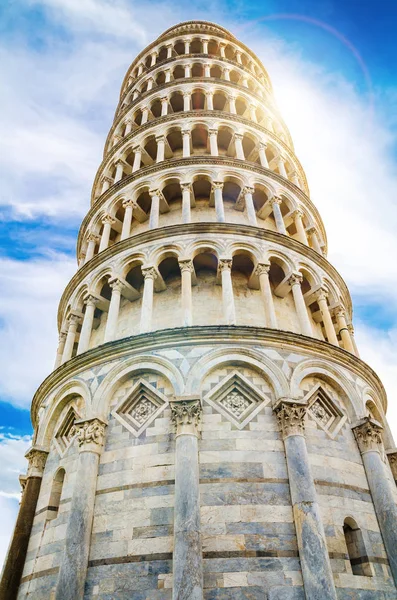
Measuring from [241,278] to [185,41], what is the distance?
1826cm

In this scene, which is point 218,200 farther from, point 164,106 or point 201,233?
point 164,106

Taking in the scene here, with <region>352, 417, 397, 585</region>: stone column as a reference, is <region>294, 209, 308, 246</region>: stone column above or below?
above

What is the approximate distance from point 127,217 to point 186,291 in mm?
5328

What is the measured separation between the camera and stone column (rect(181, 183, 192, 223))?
15.9m

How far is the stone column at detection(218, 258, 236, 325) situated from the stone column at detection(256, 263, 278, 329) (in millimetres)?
1004

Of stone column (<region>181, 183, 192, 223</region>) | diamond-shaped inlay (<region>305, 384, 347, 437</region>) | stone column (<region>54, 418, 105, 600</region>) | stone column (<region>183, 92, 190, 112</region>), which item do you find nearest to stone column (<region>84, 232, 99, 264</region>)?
stone column (<region>181, 183, 192, 223</region>)

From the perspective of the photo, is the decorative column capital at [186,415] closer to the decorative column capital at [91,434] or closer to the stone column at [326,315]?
the decorative column capital at [91,434]

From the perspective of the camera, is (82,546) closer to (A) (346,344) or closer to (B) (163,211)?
(A) (346,344)

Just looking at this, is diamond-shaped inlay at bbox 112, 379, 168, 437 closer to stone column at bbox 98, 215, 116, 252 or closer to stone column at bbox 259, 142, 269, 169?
stone column at bbox 98, 215, 116, 252

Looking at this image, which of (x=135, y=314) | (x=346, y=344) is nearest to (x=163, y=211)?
(x=135, y=314)

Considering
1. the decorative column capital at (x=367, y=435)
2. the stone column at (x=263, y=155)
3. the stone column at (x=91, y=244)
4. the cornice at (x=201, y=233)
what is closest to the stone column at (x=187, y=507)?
the decorative column capital at (x=367, y=435)

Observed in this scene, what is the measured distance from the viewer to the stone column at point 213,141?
18.7 meters

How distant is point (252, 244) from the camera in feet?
49.2

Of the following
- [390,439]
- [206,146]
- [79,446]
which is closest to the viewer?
[79,446]
